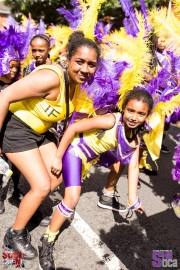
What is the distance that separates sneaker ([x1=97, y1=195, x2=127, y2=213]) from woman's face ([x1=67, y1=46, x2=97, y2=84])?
1556mm

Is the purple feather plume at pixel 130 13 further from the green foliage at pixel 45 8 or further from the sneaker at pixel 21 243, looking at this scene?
the green foliage at pixel 45 8

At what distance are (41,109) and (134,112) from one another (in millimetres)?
742

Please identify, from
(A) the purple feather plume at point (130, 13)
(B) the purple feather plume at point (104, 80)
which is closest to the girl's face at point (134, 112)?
(B) the purple feather plume at point (104, 80)

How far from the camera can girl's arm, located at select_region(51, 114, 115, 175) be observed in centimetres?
225

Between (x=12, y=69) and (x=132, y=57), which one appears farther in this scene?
(x=12, y=69)

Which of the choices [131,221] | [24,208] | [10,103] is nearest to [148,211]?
[131,221]

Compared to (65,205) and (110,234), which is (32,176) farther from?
(110,234)

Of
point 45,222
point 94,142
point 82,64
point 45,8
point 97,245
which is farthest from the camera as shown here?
point 45,8

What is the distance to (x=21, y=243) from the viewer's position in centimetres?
234

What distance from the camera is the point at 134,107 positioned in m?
2.20

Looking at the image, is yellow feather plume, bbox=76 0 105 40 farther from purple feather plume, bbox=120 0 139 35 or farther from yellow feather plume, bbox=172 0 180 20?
yellow feather plume, bbox=172 0 180 20

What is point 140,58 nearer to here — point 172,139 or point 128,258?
point 128,258

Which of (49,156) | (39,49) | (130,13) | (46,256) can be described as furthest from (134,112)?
(39,49)

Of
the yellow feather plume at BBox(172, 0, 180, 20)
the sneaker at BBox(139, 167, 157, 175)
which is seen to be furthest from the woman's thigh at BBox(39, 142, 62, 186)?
the sneaker at BBox(139, 167, 157, 175)
